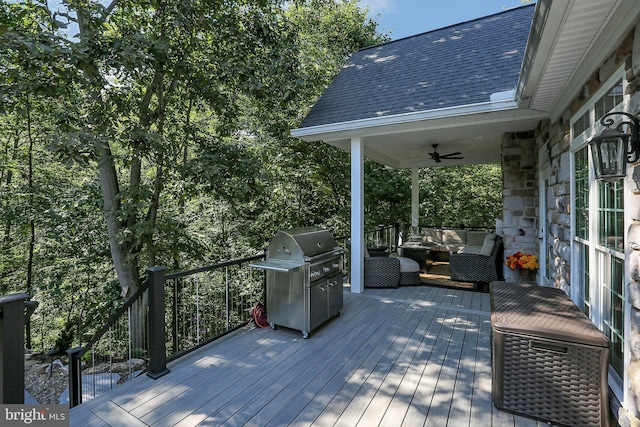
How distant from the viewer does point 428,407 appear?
2.29 meters

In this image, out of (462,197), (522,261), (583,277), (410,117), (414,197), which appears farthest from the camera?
(462,197)

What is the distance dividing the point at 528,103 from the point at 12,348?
475 cm

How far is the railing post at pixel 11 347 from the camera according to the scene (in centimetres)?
173

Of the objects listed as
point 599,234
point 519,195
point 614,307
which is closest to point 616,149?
point 599,234

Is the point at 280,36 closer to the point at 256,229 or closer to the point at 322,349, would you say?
the point at 256,229

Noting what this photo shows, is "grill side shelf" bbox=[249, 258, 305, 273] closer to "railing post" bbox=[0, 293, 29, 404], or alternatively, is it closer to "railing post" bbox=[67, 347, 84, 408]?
"railing post" bbox=[67, 347, 84, 408]

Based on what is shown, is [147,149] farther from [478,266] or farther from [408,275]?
[478,266]

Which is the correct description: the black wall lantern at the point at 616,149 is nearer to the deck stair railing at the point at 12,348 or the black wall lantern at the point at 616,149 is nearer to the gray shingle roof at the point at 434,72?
the gray shingle roof at the point at 434,72

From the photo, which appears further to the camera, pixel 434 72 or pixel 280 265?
pixel 434 72

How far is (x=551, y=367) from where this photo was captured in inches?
81.9

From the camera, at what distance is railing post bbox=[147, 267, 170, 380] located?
2.73 m

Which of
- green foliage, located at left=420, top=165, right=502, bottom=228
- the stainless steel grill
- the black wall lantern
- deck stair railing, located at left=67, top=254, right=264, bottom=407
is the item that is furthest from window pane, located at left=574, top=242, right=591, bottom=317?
green foliage, located at left=420, top=165, right=502, bottom=228

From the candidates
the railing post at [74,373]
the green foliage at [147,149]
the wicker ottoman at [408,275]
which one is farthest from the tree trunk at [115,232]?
the wicker ottoman at [408,275]

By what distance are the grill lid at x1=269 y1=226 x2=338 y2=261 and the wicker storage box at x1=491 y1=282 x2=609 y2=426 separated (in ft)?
6.15
